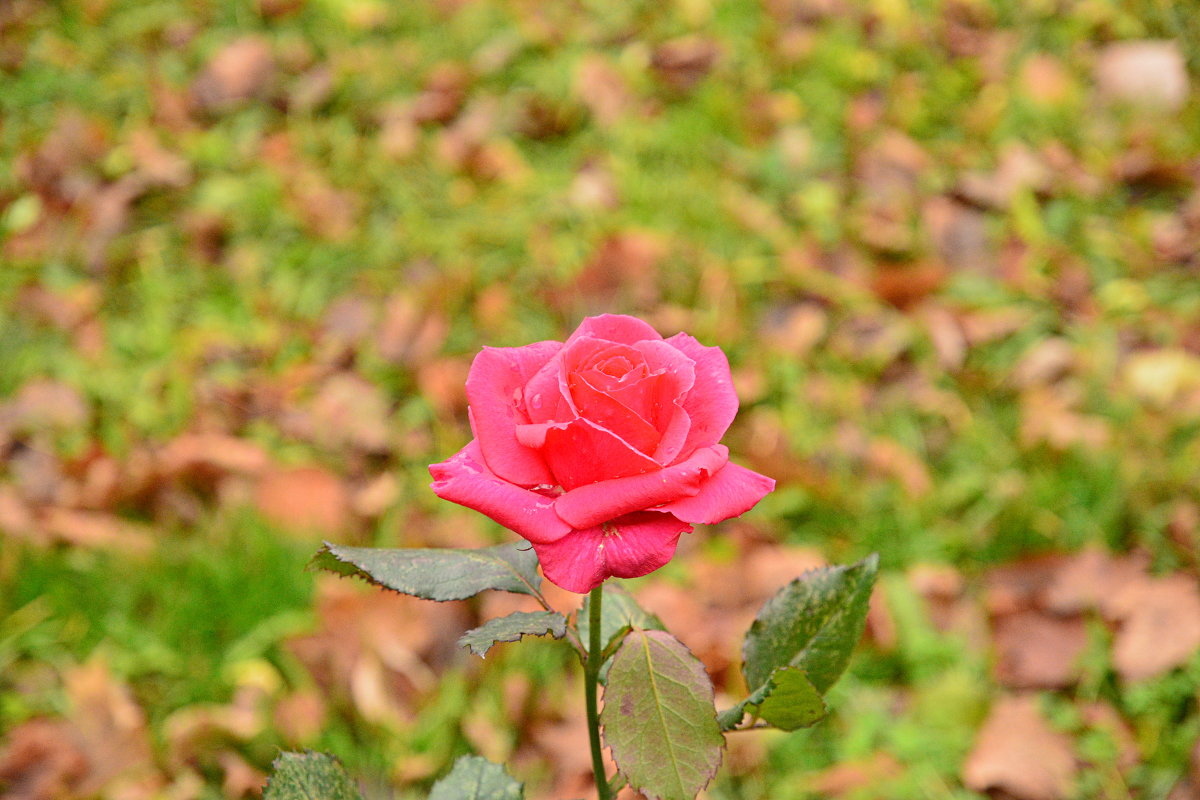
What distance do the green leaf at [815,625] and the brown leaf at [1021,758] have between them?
2.41 feet

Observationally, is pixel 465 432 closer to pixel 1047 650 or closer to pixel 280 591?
pixel 280 591

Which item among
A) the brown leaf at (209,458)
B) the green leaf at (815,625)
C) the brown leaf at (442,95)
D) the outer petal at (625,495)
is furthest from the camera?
the brown leaf at (442,95)

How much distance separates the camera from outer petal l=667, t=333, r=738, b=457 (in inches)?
20.9

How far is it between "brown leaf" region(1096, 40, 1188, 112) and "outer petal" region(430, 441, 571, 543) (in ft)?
7.63

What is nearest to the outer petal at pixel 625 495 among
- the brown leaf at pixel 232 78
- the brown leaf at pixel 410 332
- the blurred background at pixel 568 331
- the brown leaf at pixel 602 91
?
the blurred background at pixel 568 331

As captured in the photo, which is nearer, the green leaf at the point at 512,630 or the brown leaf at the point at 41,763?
the green leaf at the point at 512,630

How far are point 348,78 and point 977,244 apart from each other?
5.17 ft

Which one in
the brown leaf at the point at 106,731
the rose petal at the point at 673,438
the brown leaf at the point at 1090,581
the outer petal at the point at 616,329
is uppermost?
the outer petal at the point at 616,329

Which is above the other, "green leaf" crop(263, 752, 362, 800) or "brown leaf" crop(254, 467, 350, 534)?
"green leaf" crop(263, 752, 362, 800)

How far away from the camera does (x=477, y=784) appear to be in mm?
667

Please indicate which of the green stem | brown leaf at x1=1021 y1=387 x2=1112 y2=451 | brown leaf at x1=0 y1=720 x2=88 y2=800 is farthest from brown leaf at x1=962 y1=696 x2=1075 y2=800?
brown leaf at x1=0 y1=720 x2=88 y2=800

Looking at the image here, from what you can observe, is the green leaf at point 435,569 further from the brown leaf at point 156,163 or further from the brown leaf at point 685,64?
the brown leaf at point 685,64

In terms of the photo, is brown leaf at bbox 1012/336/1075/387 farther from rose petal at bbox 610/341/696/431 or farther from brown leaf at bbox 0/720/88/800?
brown leaf at bbox 0/720/88/800

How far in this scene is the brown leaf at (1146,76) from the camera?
7.50ft
